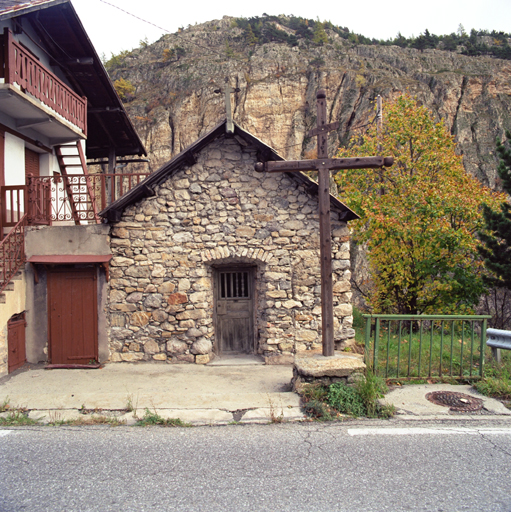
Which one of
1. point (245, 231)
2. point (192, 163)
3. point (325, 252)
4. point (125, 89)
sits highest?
point (125, 89)

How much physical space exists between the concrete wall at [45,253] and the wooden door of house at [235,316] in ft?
7.41

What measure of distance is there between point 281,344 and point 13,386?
4.46m

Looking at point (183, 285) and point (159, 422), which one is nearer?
point (159, 422)

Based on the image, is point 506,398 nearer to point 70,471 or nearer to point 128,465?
point 128,465

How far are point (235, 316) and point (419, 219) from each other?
5.70 meters

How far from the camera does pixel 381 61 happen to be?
3475 cm

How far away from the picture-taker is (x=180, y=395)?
17.5ft

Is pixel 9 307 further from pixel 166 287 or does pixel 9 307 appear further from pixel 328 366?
pixel 328 366

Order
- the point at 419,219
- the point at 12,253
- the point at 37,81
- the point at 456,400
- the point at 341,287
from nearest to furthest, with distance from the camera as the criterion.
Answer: the point at 456,400 < the point at 12,253 < the point at 341,287 < the point at 37,81 < the point at 419,219

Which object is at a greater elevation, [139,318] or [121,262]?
[121,262]

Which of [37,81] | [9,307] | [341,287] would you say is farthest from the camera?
[37,81]

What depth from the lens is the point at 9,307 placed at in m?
6.51

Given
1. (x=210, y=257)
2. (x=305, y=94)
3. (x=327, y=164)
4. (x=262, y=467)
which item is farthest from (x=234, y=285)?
(x=305, y=94)

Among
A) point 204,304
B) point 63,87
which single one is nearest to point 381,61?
point 63,87
